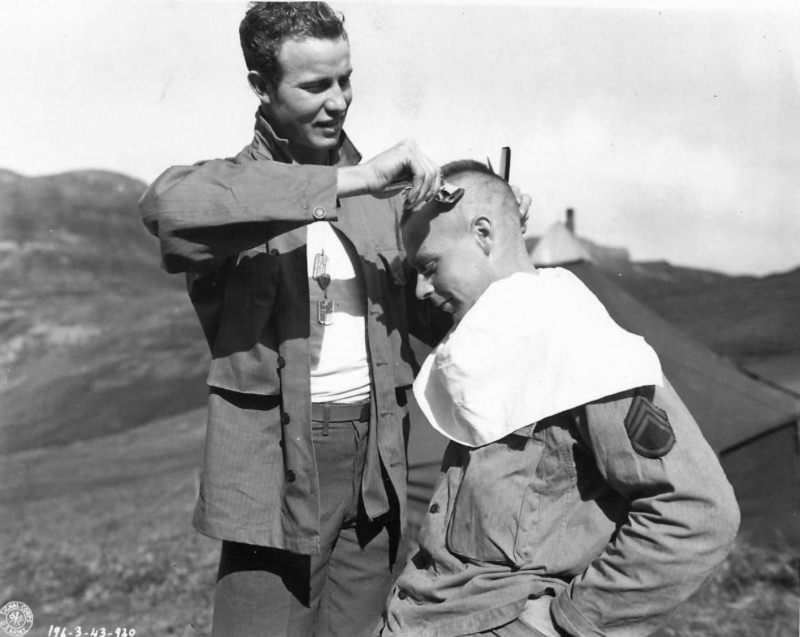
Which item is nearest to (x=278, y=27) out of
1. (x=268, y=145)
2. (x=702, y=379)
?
(x=268, y=145)

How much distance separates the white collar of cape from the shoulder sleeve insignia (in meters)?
0.04

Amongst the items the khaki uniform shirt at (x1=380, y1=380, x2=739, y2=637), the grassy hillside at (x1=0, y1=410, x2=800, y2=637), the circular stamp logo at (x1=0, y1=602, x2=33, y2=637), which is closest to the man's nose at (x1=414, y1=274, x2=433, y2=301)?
the khaki uniform shirt at (x1=380, y1=380, x2=739, y2=637)

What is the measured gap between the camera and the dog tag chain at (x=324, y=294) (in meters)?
1.89

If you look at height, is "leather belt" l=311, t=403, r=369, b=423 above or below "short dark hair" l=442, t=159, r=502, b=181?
below

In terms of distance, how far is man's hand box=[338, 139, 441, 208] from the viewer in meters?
1.63

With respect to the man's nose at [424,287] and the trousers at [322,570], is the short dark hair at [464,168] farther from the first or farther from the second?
the trousers at [322,570]

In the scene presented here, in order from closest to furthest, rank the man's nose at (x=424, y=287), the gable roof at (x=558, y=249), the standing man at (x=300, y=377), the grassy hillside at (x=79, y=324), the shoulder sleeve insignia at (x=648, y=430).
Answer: the shoulder sleeve insignia at (x=648, y=430) → the man's nose at (x=424, y=287) → the standing man at (x=300, y=377) → the gable roof at (x=558, y=249) → the grassy hillside at (x=79, y=324)

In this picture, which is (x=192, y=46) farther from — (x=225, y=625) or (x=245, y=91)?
(x=225, y=625)

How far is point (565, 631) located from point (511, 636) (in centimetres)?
9

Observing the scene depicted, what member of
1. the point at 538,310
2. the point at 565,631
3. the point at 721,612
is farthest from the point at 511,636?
the point at 721,612

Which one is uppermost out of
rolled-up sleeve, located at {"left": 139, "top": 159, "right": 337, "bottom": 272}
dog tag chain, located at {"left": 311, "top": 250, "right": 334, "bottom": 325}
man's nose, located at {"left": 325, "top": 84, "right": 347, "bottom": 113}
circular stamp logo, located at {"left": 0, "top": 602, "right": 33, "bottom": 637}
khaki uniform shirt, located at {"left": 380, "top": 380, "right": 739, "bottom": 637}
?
man's nose, located at {"left": 325, "top": 84, "right": 347, "bottom": 113}

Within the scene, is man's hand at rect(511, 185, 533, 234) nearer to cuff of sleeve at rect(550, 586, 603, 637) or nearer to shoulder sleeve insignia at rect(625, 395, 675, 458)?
shoulder sleeve insignia at rect(625, 395, 675, 458)

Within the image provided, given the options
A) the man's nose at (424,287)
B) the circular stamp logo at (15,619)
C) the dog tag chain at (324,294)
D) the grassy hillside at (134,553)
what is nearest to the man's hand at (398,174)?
the man's nose at (424,287)

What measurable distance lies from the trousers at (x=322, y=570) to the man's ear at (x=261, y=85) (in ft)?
2.17
